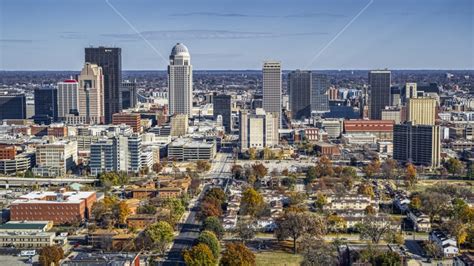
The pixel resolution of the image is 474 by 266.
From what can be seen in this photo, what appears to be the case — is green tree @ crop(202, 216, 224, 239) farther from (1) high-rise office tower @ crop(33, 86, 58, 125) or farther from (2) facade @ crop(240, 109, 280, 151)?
(1) high-rise office tower @ crop(33, 86, 58, 125)

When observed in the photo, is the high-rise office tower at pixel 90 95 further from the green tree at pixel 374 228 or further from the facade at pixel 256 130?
the green tree at pixel 374 228

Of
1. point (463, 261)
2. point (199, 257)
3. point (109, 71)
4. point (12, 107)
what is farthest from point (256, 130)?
point (463, 261)

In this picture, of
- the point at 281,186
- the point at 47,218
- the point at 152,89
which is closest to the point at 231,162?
the point at 281,186

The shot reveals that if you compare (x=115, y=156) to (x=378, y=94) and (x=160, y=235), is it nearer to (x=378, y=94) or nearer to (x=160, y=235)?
(x=160, y=235)

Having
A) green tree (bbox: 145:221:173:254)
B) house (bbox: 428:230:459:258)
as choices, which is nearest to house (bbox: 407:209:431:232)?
house (bbox: 428:230:459:258)

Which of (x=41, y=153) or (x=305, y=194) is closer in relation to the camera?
(x=305, y=194)

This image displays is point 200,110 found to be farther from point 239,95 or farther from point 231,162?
point 231,162

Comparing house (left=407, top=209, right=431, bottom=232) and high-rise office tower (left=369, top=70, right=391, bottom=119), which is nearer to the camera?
house (left=407, top=209, right=431, bottom=232)
